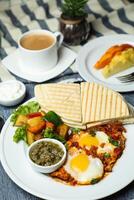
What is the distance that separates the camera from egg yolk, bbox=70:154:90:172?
4.33ft

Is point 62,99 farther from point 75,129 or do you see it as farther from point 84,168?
point 84,168

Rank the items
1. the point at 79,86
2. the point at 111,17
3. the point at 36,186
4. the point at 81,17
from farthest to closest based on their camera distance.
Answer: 1. the point at 111,17
2. the point at 81,17
3. the point at 79,86
4. the point at 36,186

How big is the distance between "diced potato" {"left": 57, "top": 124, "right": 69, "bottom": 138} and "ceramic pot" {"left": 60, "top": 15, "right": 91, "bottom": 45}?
0.66m

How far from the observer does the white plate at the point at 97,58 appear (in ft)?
5.74

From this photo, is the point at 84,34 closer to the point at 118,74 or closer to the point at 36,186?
the point at 118,74

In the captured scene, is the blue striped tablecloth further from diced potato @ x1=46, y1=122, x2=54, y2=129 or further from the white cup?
diced potato @ x1=46, y1=122, x2=54, y2=129

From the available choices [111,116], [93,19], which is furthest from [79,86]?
[93,19]

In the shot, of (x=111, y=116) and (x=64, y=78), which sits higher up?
(x=111, y=116)

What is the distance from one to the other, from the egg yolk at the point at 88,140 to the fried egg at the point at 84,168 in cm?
4

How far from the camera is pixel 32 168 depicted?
137 centimetres

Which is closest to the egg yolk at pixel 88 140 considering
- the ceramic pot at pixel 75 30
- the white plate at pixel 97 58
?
the white plate at pixel 97 58

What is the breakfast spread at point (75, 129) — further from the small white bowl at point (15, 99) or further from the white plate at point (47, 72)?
the white plate at point (47, 72)

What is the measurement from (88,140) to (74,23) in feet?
2.52

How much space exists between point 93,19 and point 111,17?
94 mm
